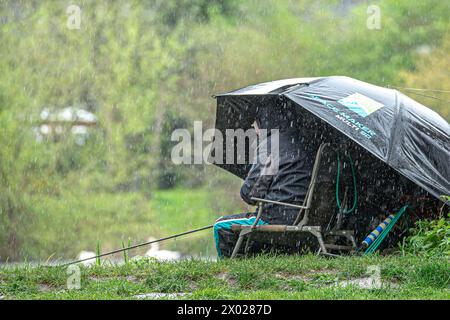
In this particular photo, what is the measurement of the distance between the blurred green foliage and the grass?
14.4 meters

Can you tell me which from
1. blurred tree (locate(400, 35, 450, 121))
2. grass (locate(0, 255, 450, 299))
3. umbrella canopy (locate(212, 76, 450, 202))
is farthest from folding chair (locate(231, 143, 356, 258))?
blurred tree (locate(400, 35, 450, 121))

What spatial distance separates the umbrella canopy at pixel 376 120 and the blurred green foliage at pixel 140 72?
13601 mm

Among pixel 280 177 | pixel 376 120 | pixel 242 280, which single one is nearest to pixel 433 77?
pixel 376 120

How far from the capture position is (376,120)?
321 inches

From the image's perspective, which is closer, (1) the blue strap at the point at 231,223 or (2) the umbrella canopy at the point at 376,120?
(2) the umbrella canopy at the point at 376,120

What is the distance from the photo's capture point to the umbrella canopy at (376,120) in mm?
7824

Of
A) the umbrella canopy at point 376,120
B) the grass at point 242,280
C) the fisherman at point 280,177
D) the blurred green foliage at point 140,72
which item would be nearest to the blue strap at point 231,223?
the fisherman at point 280,177

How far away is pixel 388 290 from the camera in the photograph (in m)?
5.86

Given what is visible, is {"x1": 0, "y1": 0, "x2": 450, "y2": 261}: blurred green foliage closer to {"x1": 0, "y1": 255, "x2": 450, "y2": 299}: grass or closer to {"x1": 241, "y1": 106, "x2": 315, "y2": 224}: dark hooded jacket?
{"x1": 241, "y1": 106, "x2": 315, "y2": 224}: dark hooded jacket

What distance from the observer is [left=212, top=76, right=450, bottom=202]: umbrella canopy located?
308 inches

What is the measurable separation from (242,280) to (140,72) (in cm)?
1998

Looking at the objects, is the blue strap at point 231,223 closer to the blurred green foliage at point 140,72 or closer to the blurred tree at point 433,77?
the blurred green foliage at point 140,72

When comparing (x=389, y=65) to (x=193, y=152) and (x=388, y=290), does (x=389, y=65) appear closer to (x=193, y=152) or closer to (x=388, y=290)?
(x=193, y=152)

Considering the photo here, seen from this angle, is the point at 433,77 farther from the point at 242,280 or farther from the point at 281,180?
the point at 242,280
